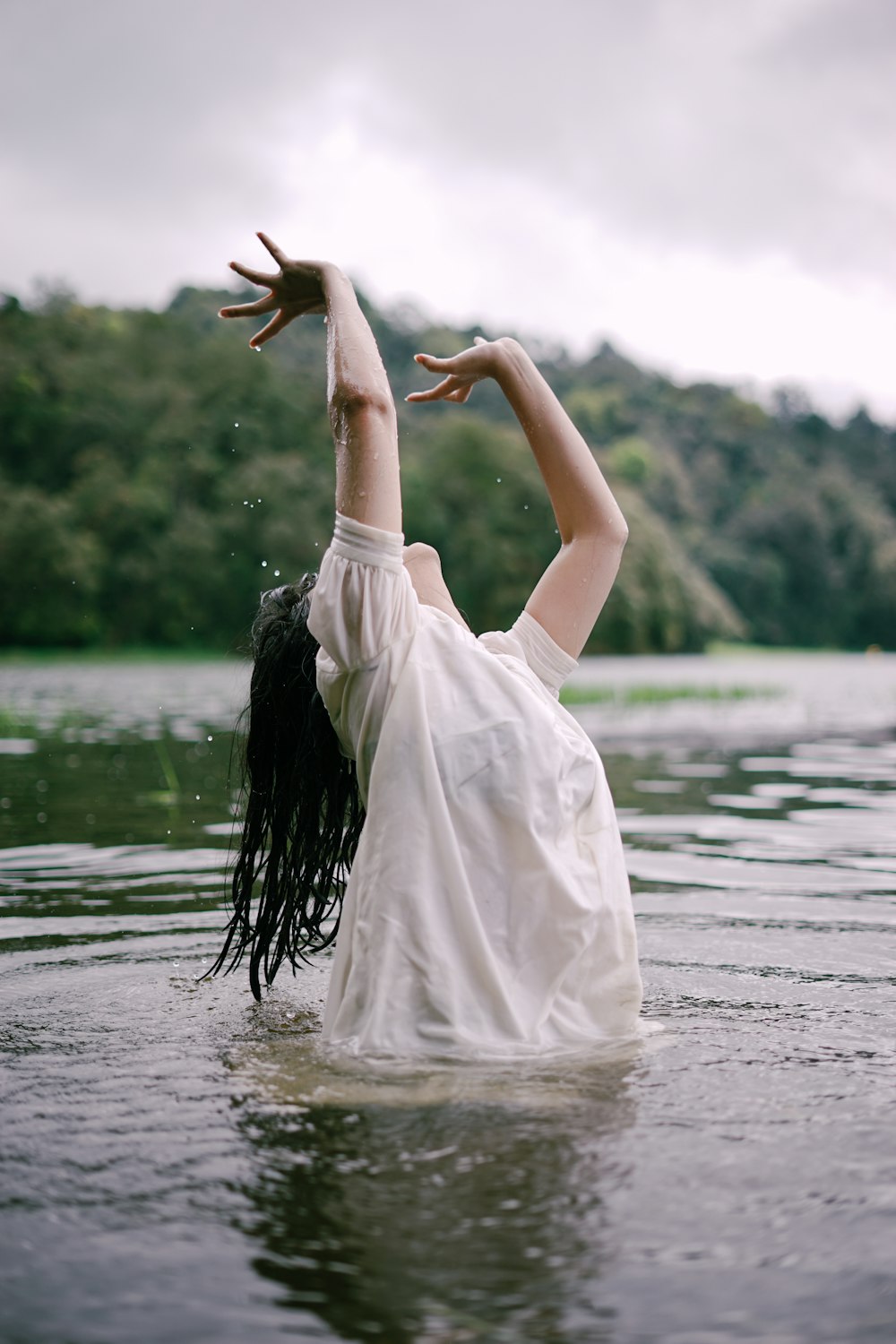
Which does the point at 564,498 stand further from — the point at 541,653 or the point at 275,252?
the point at 275,252

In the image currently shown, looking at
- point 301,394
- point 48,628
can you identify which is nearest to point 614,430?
point 301,394

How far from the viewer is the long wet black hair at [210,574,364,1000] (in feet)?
12.5

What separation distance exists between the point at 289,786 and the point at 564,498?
112 cm

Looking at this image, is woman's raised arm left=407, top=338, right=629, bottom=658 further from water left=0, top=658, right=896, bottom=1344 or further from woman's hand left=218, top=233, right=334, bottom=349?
water left=0, top=658, right=896, bottom=1344

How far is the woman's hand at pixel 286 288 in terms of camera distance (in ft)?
11.4

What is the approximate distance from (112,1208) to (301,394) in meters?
67.0

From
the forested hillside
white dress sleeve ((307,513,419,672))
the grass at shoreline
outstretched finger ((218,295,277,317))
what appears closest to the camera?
white dress sleeve ((307,513,419,672))

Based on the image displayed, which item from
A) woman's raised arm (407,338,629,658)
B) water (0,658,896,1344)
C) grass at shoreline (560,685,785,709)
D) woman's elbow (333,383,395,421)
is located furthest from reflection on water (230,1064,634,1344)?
grass at shoreline (560,685,785,709)

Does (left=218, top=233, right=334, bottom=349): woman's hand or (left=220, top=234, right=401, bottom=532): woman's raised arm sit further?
(left=218, top=233, right=334, bottom=349): woman's hand

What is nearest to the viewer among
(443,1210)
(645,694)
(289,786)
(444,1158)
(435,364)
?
(443,1210)

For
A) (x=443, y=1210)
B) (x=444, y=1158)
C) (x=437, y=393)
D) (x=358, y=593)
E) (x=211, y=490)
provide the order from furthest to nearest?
1. (x=211, y=490)
2. (x=437, y=393)
3. (x=358, y=593)
4. (x=444, y=1158)
5. (x=443, y=1210)

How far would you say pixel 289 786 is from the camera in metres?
3.94

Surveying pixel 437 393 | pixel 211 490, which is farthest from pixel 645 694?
pixel 211 490

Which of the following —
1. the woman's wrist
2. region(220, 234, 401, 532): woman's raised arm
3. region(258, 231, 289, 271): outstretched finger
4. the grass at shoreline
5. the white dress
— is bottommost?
the grass at shoreline
